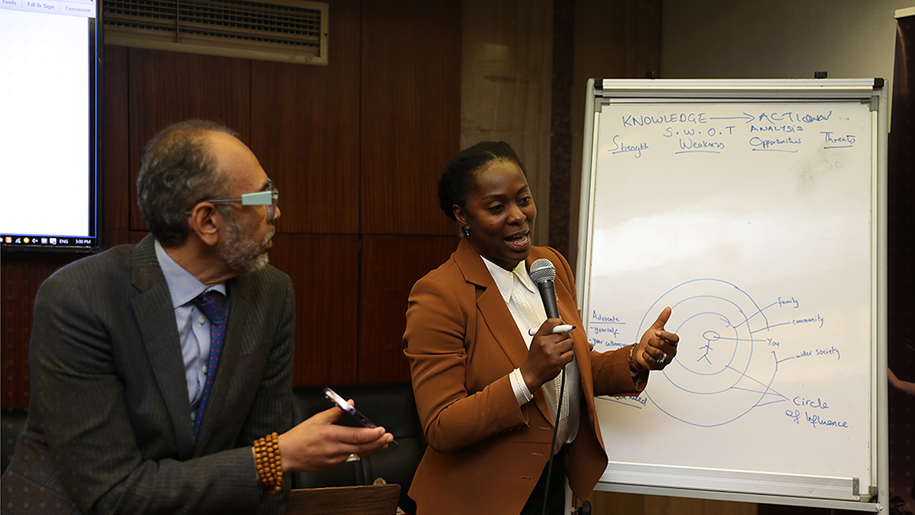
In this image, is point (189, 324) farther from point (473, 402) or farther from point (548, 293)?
point (548, 293)

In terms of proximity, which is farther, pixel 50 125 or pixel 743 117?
pixel 50 125

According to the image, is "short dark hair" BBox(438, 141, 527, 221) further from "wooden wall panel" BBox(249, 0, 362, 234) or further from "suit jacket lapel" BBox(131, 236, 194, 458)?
"wooden wall panel" BBox(249, 0, 362, 234)

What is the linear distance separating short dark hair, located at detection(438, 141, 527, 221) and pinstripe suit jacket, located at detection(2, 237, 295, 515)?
681 millimetres

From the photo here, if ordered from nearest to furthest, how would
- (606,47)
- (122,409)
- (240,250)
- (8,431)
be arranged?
1. (122,409)
2. (240,250)
3. (8,431)
4. (606,47)

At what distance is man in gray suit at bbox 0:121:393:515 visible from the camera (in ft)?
3.73

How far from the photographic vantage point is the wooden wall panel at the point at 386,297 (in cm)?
337

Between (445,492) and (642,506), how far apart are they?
220cm

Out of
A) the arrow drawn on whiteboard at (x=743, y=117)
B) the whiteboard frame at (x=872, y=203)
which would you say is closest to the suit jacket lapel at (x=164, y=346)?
the whiteboard frame at (x=872, y=203)

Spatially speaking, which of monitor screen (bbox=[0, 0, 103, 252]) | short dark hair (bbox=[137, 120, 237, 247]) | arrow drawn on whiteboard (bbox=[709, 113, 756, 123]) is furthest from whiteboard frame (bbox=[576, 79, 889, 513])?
monitor screen (bbox=[0, 0, 103, 252])

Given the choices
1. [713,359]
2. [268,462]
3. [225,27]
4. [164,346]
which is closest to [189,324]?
[164,346]

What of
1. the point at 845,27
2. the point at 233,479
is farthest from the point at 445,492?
the point at 845,27

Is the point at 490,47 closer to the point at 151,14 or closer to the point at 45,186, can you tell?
the point at 151,14

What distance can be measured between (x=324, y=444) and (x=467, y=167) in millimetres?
826

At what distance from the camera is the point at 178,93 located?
119 inches
